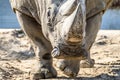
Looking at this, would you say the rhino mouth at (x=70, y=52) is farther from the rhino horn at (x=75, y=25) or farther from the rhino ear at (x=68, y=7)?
the rhino ear at (x=68, y=7)

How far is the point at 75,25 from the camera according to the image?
242cm

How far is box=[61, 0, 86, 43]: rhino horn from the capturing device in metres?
2.40

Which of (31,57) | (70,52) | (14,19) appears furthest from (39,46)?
(14,19)

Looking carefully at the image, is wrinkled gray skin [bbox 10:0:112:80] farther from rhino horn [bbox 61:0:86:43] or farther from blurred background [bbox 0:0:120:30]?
blurred background [bbox 0:0:120:30]

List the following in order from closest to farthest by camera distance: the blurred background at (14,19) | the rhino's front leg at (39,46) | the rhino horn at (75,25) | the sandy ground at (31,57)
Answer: the rhino horn at (75,25) → the rhino's front leg at (39,46) → the sandy ground at (31,57) → the blurred background at (14,19)

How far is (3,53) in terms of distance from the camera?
511 cm

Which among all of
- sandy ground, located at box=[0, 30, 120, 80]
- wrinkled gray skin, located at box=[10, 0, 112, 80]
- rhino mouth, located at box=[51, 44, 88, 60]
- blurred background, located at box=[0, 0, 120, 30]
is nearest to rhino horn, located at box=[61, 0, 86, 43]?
wrinkled gray skin, located at box=[10, 0, 112, 80]

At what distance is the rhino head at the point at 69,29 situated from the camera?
7.93 ft

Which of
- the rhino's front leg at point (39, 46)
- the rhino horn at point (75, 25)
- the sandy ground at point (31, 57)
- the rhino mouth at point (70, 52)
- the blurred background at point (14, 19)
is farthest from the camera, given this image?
the blurred background at point (14, 19)

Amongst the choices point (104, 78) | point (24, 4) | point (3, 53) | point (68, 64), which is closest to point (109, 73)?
point (104, 78)

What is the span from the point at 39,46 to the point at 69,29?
1031 millimetres

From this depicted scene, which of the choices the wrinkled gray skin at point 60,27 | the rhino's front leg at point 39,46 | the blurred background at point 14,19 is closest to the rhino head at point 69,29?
the wrinkled gray skin at point 60,27

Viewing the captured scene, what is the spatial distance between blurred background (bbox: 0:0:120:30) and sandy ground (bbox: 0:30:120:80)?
3591 millimetres

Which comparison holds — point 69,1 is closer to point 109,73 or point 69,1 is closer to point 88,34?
point 88,34
